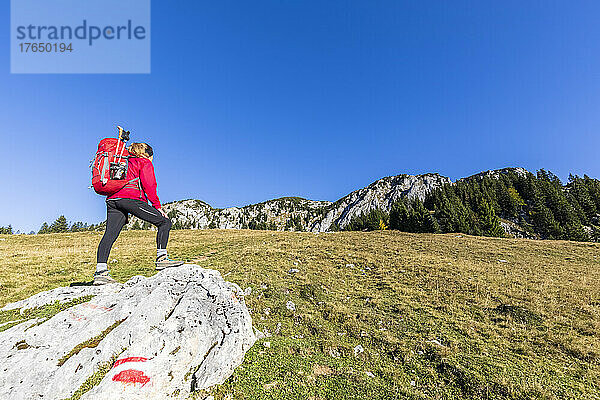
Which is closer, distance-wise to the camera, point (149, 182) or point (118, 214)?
point (118, 214)

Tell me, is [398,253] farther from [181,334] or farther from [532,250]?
[181,334]

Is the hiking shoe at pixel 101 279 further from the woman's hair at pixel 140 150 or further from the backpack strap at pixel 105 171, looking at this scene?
the woman's hair at pixel 140 150

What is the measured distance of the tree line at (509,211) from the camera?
69125 millimetres

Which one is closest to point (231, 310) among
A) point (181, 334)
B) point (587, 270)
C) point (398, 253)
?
point (181, 334)

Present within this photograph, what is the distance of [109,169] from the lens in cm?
750

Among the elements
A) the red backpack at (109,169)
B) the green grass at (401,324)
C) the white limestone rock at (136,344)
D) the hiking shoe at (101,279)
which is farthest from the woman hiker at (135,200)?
the green grass at (401,324)

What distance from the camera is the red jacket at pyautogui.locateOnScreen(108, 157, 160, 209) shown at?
7723mm

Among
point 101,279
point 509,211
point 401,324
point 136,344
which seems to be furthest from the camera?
point 509,211

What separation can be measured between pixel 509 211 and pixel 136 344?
114 metres

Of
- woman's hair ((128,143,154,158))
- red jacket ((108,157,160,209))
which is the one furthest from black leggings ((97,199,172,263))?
woman's hair ((128,143,154,158))

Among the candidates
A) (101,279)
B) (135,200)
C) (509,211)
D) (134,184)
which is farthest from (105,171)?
(509,211)

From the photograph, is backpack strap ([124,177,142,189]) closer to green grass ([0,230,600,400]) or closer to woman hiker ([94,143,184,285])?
woman hiker ([94,143,184,285])

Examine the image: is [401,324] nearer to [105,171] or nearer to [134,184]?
[134,184]

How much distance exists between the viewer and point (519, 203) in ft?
315
